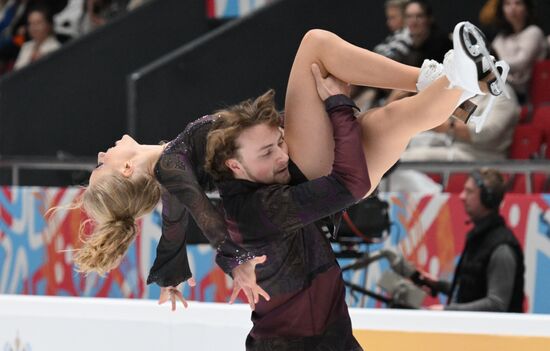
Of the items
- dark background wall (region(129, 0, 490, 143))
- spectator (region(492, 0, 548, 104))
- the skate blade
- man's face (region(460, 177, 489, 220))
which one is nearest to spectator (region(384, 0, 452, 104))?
spectator (region(492, 0, 548, 104))

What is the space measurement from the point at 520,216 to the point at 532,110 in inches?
58.2

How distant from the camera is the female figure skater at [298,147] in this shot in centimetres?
312

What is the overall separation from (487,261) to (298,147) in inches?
76.4

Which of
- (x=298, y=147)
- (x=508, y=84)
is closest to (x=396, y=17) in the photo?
(x=508, y=84)

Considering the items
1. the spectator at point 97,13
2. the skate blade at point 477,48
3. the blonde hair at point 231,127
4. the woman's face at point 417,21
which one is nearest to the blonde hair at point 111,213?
the blonde hair at point 231,127

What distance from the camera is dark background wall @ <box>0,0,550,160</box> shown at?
7387 millimetres

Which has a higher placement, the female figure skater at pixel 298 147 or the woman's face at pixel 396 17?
the woman's face at pixel 396 17

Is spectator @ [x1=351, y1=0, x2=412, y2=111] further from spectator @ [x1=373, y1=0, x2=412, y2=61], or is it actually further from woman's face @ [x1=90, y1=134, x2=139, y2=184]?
woman's face @ [x1=90, y1=134, x2=139, y2=184]

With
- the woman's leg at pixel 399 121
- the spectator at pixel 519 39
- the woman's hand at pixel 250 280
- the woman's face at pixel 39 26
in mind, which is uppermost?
the woman's face at pixel 39 26

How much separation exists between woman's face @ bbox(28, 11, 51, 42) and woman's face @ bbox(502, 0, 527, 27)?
3934 mm

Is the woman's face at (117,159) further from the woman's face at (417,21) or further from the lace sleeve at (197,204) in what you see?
the woman's face at (417,21)

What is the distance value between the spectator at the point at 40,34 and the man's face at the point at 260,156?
229 inches

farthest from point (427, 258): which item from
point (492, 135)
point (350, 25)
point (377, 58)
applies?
point (350, 25)

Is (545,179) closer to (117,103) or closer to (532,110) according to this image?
(532,110)
